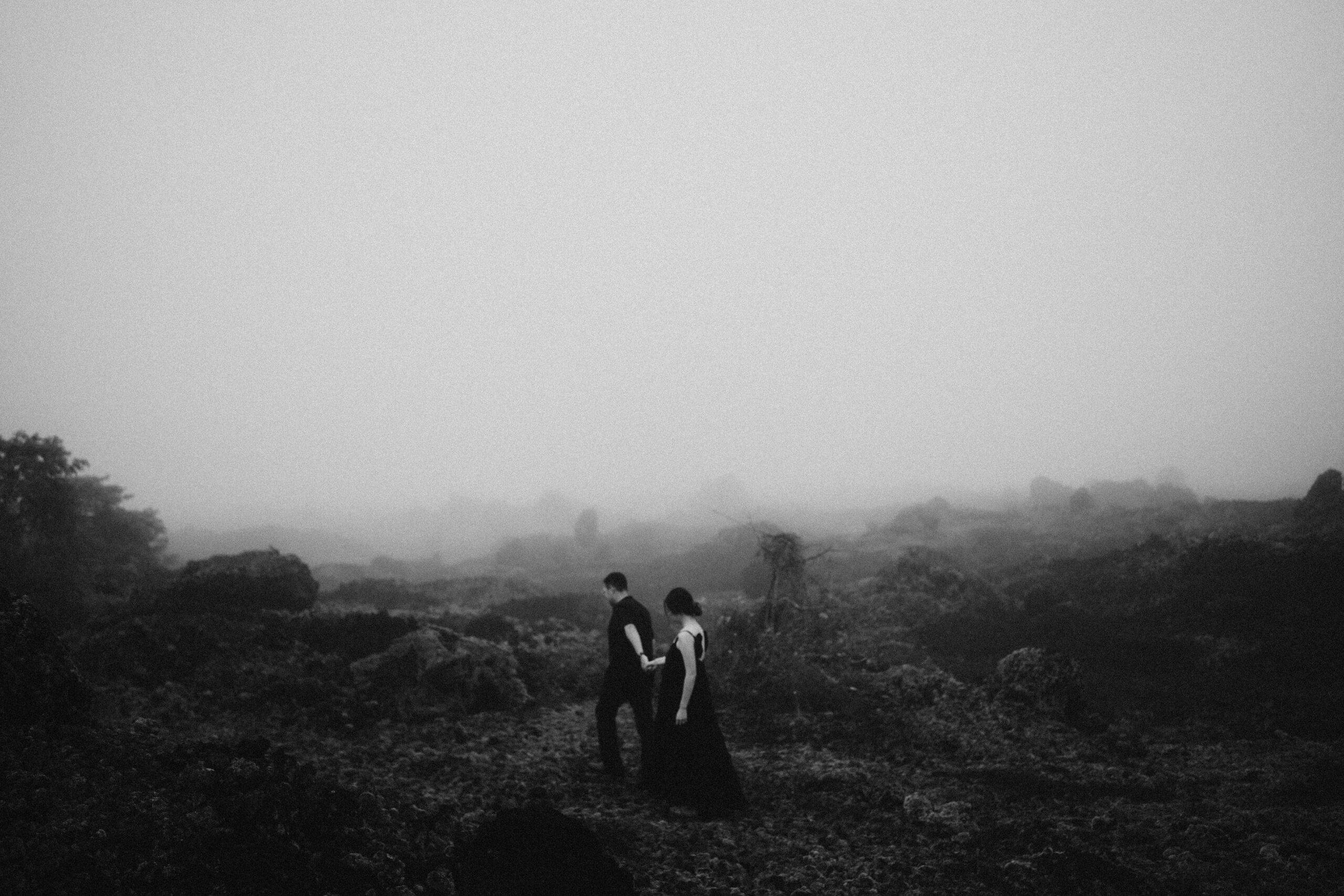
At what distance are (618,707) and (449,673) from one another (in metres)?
5.22

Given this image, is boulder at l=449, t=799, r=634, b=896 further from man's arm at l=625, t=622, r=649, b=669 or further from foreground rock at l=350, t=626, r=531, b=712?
foreground rock at l=350, t=626, r=531, b=712

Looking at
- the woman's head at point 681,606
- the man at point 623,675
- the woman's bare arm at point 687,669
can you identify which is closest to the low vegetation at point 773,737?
the man at point 623,675

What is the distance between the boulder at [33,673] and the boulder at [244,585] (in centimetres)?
899

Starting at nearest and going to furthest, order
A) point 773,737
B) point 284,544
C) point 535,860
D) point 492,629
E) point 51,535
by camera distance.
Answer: point 535,860
point 773,737
point 492,629
point 51,535
point 284,544

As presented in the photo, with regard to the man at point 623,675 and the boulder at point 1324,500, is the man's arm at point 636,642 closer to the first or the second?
the man at point 623,675

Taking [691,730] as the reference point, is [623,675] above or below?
above

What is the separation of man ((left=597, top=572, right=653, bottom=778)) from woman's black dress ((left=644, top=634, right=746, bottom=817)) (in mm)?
602

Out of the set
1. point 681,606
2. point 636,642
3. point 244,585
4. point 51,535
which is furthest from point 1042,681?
point 51,535

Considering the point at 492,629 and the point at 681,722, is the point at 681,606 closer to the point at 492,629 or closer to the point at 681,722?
the point at 681,722

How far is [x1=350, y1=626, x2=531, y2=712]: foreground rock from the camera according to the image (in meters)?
11.9

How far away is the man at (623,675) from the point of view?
27.0ft

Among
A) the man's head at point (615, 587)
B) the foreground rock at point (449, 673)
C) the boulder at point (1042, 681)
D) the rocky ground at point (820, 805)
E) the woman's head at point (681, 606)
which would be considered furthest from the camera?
the foreground rock at point (449, 673)

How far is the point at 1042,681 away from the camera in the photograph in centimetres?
1126

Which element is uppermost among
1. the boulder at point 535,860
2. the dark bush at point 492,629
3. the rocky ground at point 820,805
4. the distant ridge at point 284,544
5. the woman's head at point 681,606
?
the woman's head at point 681,606
